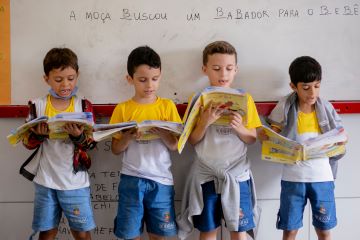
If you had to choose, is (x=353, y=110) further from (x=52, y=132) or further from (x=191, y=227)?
(x=52, y=132)

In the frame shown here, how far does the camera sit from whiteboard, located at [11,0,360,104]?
6.15 feet

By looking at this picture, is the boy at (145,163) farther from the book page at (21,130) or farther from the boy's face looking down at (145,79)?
the book page at (21,130)

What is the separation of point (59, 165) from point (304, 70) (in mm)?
1208

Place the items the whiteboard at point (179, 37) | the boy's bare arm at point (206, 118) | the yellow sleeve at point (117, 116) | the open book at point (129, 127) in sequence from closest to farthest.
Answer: the open book at point (129, 127) < the boy's bare arm at point (206, 118) < the yellow sleeve at point (117, 116) < the whiteboard at point (179, 37)

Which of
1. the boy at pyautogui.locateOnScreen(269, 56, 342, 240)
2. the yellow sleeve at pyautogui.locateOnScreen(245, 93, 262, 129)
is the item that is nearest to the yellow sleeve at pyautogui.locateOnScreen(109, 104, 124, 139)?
the yellow sleeve at pyautogui.locateOnScreen(245, 93, 262, 129)

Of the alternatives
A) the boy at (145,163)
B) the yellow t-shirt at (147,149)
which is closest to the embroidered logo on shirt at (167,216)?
the boy at (145,163)

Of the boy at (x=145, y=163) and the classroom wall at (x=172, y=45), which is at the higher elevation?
the classroom wall at (x=172, y=45)

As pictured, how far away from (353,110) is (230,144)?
705 mm

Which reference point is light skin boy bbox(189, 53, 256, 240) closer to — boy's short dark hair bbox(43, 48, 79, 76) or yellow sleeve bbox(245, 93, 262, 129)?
yellow sleeve bbox(245, 93, 262, 129)

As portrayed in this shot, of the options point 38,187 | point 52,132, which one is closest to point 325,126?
point 52,132

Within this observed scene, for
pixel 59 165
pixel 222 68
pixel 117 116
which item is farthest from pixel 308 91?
pixel 59 165

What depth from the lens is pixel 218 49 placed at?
175cm

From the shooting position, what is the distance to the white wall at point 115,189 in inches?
76.7

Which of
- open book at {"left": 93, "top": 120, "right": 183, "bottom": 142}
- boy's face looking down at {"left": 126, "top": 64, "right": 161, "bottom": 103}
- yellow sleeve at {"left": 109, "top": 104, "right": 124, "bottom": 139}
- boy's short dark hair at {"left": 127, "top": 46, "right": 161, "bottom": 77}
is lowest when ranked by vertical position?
open book at {"left": 93, "top": 120, "right": 183, "bottom": 142}
